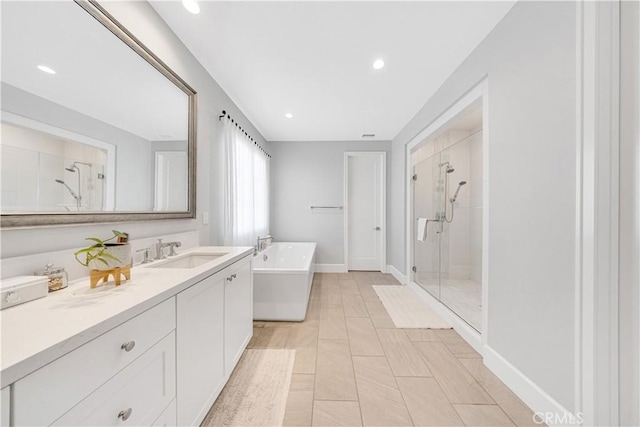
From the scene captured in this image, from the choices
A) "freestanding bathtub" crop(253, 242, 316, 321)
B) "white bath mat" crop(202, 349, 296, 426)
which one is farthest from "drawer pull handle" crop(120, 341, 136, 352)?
"freestanding bathtub" crop(253, 242, 316, 321)

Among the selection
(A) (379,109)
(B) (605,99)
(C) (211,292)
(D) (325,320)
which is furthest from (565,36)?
(D) (325,320)

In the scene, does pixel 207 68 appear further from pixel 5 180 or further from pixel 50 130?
pixel 5 180

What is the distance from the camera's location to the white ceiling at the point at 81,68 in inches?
35.0

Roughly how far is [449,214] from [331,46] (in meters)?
2.47

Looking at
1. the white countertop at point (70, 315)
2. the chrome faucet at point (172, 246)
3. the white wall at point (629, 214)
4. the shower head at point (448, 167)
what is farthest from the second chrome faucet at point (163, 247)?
the shower head at point (448, 167)

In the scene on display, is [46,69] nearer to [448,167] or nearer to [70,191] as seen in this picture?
[70,191]

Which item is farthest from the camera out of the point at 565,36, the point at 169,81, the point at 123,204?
the point at 169,81

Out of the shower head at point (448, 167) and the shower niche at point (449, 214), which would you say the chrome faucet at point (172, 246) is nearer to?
the shower niche at point (449, 214)

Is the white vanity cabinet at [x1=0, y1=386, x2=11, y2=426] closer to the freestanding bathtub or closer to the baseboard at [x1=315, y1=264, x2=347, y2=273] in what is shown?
the freestanding bathtub

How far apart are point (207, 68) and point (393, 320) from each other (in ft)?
10.2

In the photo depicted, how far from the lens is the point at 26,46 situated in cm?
91

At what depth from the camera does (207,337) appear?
1.24 m

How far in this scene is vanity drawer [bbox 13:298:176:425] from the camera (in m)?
0.50

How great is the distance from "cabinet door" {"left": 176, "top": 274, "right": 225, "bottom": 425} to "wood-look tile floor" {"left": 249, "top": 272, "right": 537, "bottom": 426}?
478 millimetres
